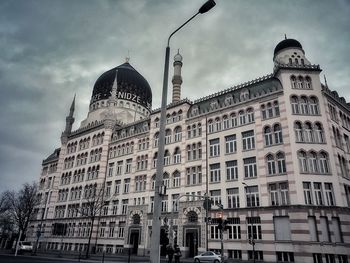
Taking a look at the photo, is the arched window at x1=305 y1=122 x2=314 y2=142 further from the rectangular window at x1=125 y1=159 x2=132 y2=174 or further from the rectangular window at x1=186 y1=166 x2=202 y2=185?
the rectangular window at x1=125 y1=159 x2=132 y2=174

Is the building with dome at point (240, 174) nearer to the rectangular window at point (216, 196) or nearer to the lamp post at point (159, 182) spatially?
the rectangular window at point (216, 196)

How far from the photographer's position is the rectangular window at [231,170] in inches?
1531

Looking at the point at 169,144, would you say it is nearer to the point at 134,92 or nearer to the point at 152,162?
the point at 152,162

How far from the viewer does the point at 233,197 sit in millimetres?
38031

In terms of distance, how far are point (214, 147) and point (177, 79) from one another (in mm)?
17587

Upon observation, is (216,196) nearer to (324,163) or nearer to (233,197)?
(233,197)

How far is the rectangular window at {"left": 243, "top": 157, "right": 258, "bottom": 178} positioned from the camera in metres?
37.0

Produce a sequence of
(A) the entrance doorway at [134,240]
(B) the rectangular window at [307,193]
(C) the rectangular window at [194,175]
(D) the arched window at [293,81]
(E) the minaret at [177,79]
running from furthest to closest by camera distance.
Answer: (E) the minaret at [177,79]
(A) the entrance doorway at [134,240]
(C) the rectangular window at [194,175]
(D) the arched window at [293,81]
(B) the rectangular window at [307,193]

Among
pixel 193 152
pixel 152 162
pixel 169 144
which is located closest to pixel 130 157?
pixel 152 162

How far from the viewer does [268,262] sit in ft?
103

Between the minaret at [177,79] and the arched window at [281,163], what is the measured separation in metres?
23.0

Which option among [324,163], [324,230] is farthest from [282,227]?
[324,163]

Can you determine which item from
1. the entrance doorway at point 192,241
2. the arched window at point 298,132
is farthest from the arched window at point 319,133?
the entrance doorway at point 192,241

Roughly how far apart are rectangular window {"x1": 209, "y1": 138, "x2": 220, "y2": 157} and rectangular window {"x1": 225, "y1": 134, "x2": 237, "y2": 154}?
1.33 meters
